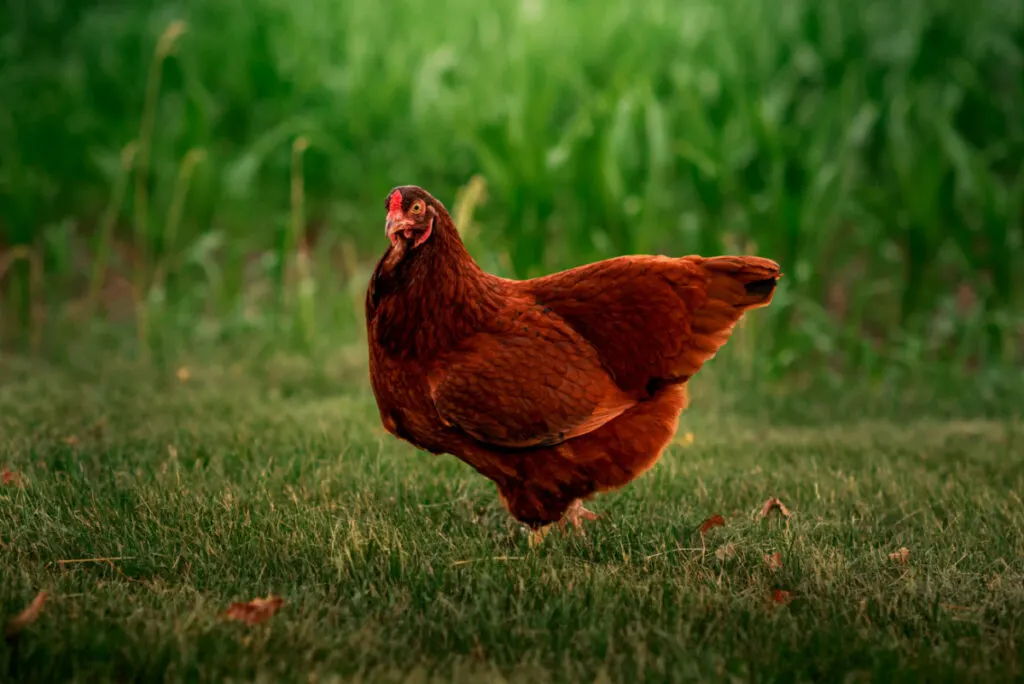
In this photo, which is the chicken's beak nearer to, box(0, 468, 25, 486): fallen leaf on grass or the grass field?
the grass field

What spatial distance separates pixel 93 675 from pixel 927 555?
7.77ft

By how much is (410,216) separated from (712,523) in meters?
1.38

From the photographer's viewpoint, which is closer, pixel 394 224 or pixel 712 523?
pixel 394 224

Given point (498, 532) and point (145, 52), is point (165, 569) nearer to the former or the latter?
point (498, 532)

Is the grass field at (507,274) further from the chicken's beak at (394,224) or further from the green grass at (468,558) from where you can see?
the chicken's beak at (394,224)

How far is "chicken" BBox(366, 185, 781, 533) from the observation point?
3.25m

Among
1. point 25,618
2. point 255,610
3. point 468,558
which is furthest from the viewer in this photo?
point 468,558

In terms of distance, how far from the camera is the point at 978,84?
671 centimetres

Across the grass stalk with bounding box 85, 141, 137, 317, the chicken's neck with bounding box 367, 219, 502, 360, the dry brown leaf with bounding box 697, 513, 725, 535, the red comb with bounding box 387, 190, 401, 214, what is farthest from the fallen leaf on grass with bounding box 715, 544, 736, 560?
the grass stalk with bounding box 85, 141, 137, 317

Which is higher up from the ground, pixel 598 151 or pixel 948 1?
pixel 948 1

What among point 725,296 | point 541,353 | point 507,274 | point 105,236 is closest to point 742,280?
point 725,296

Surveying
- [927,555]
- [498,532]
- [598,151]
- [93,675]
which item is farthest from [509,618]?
[598,151]

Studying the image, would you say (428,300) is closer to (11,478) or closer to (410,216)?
(410,216)

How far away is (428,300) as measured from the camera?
3.27m
